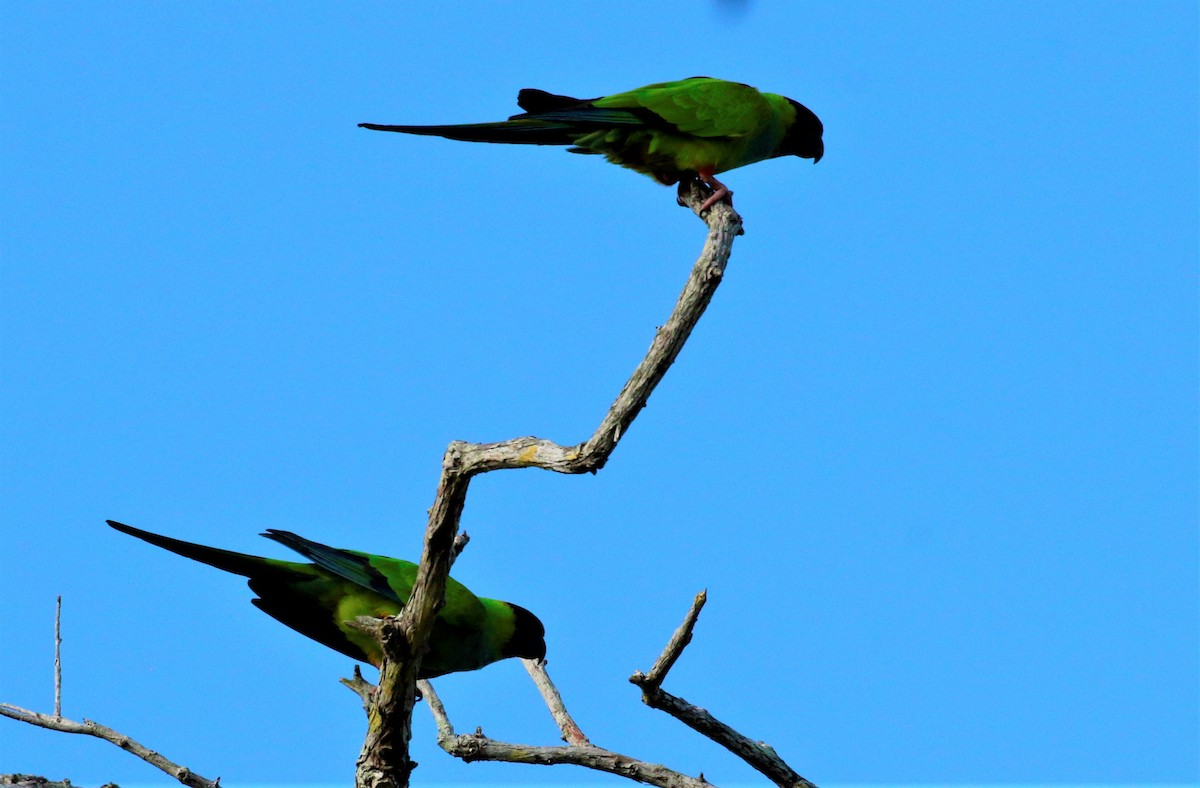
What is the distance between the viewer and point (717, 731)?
402 centimetres

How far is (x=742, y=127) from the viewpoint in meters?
4.96

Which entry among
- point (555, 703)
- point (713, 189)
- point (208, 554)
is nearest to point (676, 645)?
point (555, 703)

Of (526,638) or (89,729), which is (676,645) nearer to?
(526,638)

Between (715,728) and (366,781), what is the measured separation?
4.21 ft

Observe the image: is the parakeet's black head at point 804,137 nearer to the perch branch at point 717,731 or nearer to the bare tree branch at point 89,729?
the perch branch at point 717,731

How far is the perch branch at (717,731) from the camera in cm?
388

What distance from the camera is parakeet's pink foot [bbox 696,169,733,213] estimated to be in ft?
15.0

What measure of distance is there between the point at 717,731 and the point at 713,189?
231cm

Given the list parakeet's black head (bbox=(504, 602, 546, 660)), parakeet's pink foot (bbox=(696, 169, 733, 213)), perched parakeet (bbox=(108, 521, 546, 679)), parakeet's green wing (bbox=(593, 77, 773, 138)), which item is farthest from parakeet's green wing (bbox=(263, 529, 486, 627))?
parakeet's green wing (bbox=(593, 77, 773, 138))

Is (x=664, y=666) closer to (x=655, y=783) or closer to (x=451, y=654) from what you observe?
(x=655, y=783)

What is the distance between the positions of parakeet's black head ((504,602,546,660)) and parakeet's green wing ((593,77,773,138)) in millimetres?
2309

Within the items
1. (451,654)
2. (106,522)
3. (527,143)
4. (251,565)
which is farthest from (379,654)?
(527,143)

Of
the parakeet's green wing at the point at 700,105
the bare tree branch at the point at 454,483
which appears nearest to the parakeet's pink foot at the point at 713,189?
the parakeet's green wing at the point at 700,105

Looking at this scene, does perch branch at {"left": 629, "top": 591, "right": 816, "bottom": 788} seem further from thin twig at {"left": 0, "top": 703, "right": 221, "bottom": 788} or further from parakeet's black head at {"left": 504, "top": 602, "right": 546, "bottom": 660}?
thin twig at {"left": 0, "top": 703, "right": 221, "bottom": 788}
